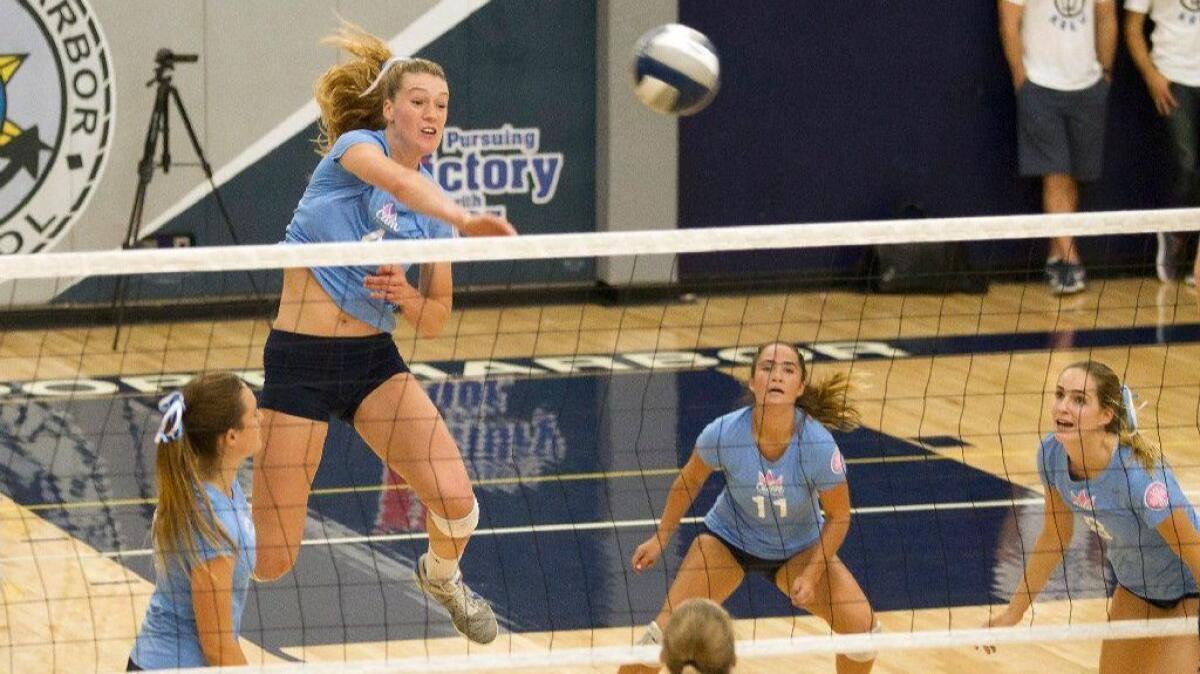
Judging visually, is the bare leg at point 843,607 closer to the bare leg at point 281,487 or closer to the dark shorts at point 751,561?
the dark shorts at point 751,561

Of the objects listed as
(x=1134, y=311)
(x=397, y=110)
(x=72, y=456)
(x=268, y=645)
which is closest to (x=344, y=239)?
(x=397, y=110)

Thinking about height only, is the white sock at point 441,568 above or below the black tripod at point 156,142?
below

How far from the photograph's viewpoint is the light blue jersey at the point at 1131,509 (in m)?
6.43

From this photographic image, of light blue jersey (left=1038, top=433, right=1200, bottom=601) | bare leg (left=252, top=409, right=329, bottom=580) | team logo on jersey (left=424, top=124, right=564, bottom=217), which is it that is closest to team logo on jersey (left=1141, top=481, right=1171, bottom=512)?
light blue jersey (left=1038, top=433, right=1200, bottom=601)

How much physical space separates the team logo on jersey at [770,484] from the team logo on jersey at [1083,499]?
3.14ft

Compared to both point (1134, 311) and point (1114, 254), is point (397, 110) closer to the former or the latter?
point (1134, 311)

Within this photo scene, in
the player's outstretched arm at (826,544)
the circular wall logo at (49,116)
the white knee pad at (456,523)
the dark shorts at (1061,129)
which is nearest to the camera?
the player's outstretched arm at (826,544)

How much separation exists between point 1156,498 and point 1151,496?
18mm

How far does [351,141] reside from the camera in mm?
6816

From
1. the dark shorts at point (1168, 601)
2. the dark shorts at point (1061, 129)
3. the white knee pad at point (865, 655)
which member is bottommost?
the white knee pad at point (865, 655)

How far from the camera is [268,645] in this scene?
25.1 feet

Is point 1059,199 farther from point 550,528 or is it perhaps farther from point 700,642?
point 700,642

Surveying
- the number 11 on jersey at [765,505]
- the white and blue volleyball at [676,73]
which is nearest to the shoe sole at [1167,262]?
the white and blue volleyball at [676,73]

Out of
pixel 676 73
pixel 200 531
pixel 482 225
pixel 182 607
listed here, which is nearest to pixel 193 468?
pixel 200 531
